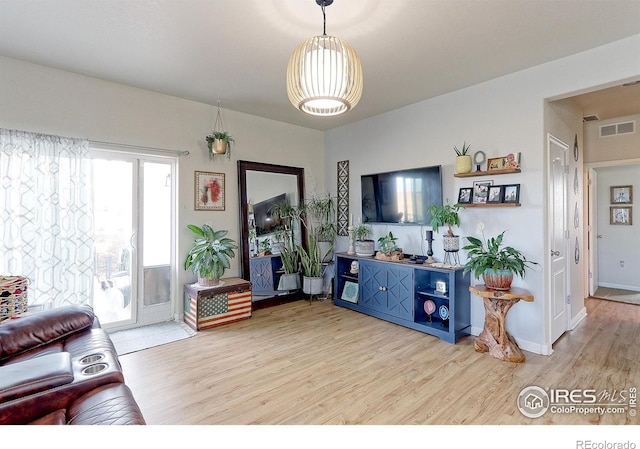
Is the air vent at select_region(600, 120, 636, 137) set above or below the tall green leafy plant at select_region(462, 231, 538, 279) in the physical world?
above

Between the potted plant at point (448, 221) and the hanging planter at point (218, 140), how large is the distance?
2.58 metres

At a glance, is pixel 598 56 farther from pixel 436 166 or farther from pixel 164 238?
pixel 164 238

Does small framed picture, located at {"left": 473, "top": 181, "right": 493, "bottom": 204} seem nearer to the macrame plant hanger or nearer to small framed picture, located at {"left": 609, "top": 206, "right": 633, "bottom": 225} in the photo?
the macrame plant hanger

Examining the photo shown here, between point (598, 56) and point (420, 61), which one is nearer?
point (598, 56)

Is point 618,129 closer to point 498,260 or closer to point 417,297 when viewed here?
point 498,260

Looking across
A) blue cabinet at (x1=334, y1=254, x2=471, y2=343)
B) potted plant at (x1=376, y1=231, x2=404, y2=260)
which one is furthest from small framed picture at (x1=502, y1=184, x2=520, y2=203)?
potted plant at (x1=376, y1=231, x2=404, y2=260)

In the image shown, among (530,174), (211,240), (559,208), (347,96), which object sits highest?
(347,96)

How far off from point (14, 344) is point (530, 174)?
13.4 ft

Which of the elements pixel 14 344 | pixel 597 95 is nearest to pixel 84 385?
pixel 14 344

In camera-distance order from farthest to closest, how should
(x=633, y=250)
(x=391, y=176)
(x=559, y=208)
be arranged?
1. (x=633, y=250)
2. (x=391, y=176)
3. (x=559, y=208)

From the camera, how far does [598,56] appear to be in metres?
2.62

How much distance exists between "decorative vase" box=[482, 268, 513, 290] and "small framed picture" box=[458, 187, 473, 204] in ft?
2.79

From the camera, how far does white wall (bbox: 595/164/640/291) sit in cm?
503

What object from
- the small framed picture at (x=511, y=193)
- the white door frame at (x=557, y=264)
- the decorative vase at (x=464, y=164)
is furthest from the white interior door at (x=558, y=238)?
the decorative vase at (x=464, y=164)
